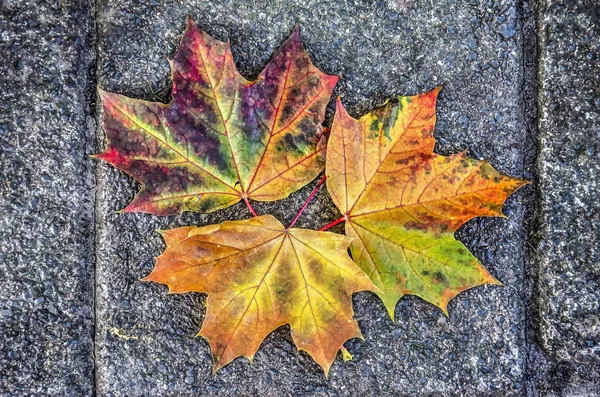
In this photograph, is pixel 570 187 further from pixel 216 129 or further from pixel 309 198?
pixel 216 129

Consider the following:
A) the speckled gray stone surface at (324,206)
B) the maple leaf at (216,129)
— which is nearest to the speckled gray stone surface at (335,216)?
the speckled gray stone surface at (324,206)

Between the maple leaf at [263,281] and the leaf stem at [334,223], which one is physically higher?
the leaf stem at [334,223]

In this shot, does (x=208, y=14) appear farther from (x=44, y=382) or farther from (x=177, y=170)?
(x=44, y=382)

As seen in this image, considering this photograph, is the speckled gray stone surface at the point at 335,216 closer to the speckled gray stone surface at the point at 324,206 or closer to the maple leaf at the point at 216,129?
the speckled gray stone surface at the point at 324,206

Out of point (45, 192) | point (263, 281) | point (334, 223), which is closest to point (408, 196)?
point (334, 223)

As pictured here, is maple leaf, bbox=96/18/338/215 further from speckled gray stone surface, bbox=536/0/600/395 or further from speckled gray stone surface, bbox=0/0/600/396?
speckled gray stone surface, bbox=536/0/600/395
